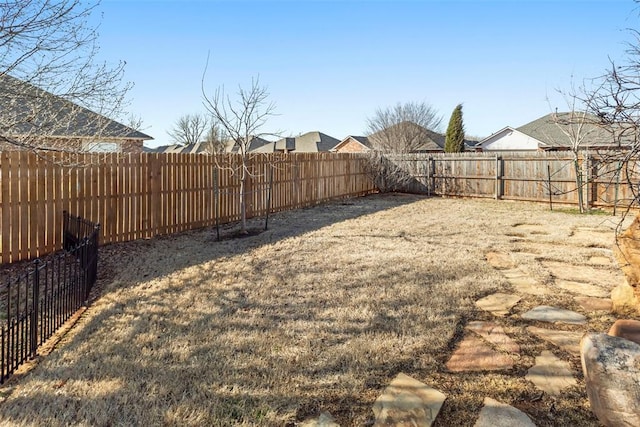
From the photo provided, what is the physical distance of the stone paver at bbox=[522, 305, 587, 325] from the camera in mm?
3170

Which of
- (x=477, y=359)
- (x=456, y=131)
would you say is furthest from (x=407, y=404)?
(x=456, y=131)

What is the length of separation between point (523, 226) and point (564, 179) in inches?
197

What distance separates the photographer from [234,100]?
7996mm

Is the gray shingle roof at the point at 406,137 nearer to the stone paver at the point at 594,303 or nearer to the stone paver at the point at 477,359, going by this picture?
the stone paver at the point at 594,303

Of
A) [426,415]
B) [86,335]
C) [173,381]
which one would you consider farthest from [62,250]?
[426,415]

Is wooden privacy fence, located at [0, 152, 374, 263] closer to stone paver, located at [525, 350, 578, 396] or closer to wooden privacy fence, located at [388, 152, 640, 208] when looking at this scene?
stone paver, located at [525, 350, 578, 396]

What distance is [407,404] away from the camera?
6.78ft

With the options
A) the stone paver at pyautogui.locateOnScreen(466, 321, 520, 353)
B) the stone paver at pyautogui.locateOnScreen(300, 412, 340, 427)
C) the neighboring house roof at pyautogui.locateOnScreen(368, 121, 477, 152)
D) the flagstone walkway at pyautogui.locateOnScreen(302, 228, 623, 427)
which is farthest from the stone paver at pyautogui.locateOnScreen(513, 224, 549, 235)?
the neighboring house roof at pyautogui.locateOnScreen(368, 121, 477, 152)

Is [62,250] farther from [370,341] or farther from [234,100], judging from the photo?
[370,341]

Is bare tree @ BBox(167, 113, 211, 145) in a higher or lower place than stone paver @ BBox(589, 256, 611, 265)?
higher

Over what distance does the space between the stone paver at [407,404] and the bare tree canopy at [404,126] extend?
2239 cm

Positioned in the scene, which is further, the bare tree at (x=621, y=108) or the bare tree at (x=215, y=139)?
the bare tree at (x=215, y=139)

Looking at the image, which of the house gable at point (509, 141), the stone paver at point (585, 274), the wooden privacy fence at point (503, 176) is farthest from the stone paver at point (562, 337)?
the house gable at point (509, 141)

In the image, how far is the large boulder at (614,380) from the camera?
1.79 metres
